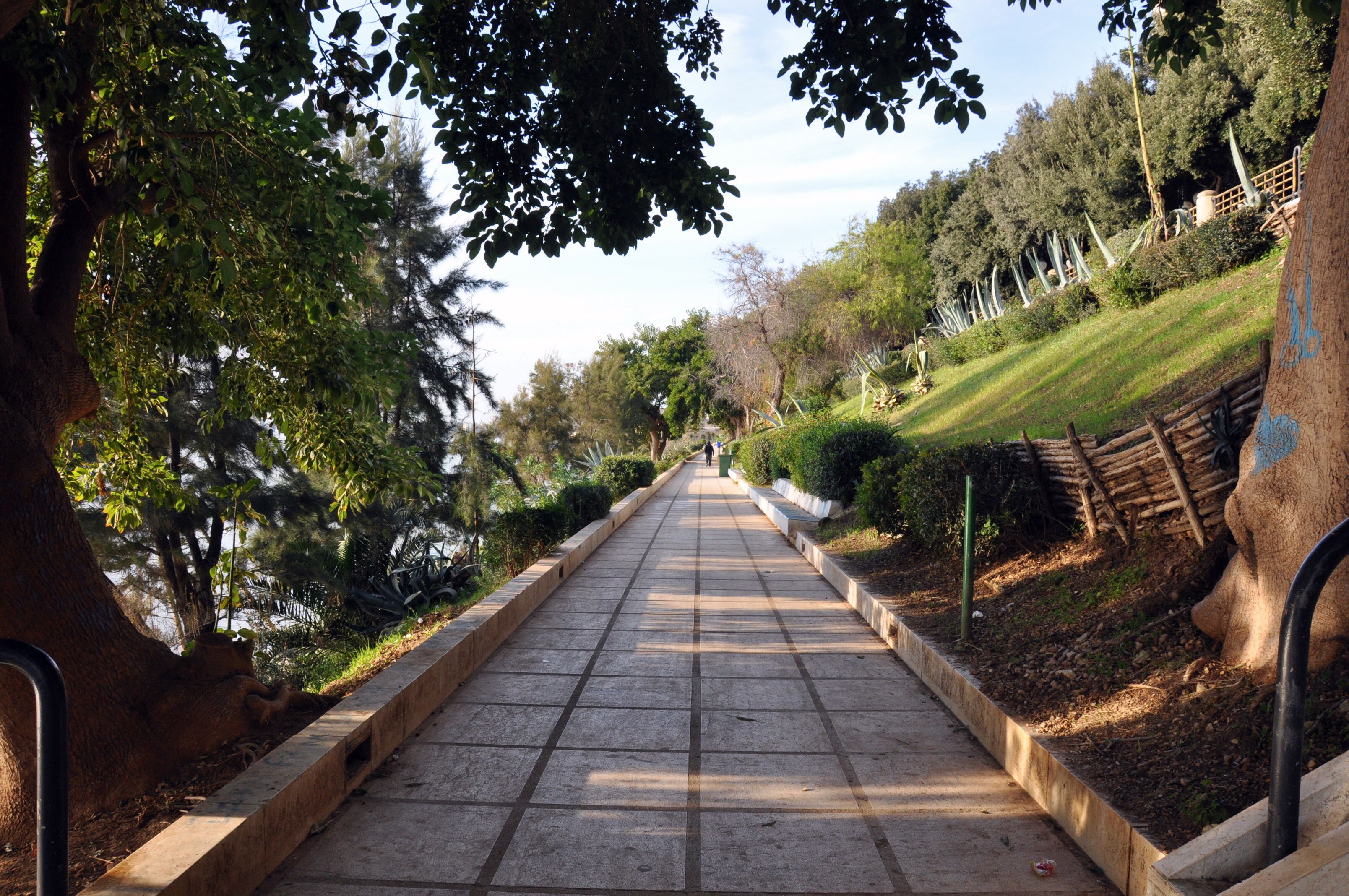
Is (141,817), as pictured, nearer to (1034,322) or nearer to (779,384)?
(1034,322)

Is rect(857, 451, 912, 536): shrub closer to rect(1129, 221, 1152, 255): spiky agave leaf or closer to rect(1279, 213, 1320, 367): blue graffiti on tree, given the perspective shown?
rect(1279, 213, 1320, 367): blue graffiti on tree

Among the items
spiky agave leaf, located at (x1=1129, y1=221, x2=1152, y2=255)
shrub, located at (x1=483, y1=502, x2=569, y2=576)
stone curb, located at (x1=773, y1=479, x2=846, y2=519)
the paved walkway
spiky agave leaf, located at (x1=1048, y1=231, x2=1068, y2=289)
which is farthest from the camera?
spiky agave leaf, located at (x1=1048, y1=231, x2=1068, y2=289)

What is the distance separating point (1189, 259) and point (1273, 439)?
51.9 feet

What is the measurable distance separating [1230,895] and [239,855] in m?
2.94

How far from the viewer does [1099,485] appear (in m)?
6.06

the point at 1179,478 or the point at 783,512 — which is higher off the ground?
the point at 1179,478

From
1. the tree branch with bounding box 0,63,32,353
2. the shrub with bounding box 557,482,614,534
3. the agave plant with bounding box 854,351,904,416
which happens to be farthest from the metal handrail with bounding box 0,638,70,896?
the agave plant with bounding box 854,351,904,416

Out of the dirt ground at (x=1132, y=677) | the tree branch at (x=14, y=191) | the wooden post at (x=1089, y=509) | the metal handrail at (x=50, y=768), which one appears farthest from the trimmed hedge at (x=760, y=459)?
the metal handrail at (x=50, y=768)

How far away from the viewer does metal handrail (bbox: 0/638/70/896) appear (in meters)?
2.01

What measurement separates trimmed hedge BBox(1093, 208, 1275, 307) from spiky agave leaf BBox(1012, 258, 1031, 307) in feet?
17.9

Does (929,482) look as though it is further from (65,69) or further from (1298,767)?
(65,69)

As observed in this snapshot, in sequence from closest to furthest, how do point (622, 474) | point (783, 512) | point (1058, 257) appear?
point (783, 512)
point (622, 474)
point (1058, 257)

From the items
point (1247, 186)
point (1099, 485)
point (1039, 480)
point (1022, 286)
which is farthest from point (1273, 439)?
point (1022, 286)

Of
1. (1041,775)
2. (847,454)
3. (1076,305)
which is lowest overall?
(1041,775)
